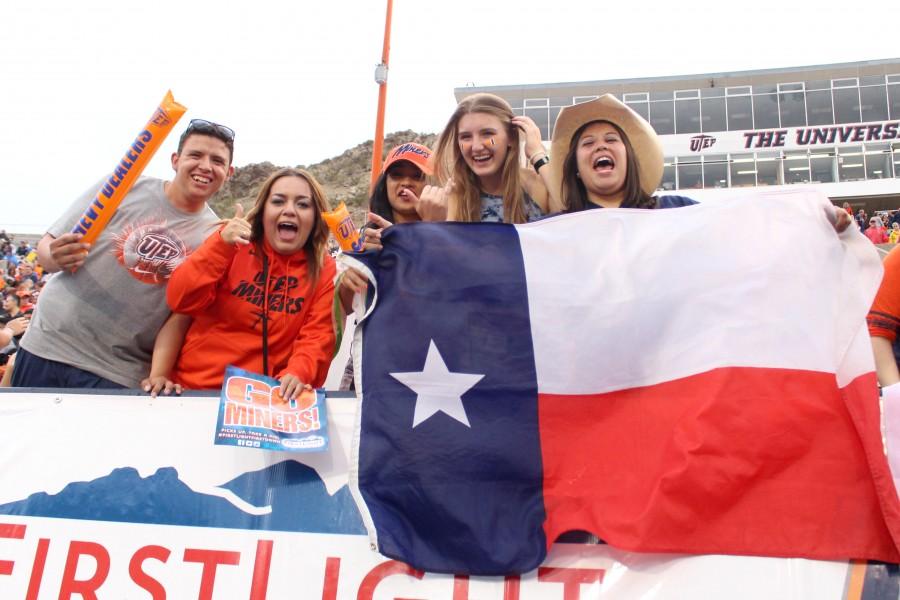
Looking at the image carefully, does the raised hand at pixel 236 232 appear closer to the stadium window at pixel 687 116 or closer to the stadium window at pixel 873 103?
the stadium window at pixel 687 116

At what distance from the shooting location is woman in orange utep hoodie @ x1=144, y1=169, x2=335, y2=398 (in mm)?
2945

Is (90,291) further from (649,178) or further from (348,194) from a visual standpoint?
(348,194)

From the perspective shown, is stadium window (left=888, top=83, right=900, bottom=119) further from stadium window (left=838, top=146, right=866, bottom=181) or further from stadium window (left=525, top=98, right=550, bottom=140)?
stadium window (left=525, top=98, right=550, bottom=140)

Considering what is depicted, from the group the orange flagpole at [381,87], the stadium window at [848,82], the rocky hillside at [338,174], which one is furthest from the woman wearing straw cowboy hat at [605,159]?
the rocky hillside at [338,174]

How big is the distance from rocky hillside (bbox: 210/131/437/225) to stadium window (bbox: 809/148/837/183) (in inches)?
1238

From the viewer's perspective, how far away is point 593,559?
2289 millimetres

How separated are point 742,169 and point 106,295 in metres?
41.5

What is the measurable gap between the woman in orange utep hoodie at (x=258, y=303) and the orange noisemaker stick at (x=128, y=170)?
1.75ft

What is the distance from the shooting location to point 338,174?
6512 centimetres

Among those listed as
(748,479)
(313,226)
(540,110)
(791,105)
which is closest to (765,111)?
(791,105)

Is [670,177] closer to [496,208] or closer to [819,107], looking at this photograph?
[819,107]

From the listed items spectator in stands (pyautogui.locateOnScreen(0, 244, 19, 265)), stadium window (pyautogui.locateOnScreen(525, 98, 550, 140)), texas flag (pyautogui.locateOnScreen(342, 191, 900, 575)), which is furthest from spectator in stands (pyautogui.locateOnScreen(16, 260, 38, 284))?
stadium window (pyautogui.locateOnScreen(525, 98, 550, 140))

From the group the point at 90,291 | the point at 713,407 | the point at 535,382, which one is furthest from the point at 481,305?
the point at 90,291

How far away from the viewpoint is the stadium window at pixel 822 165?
39406mm
